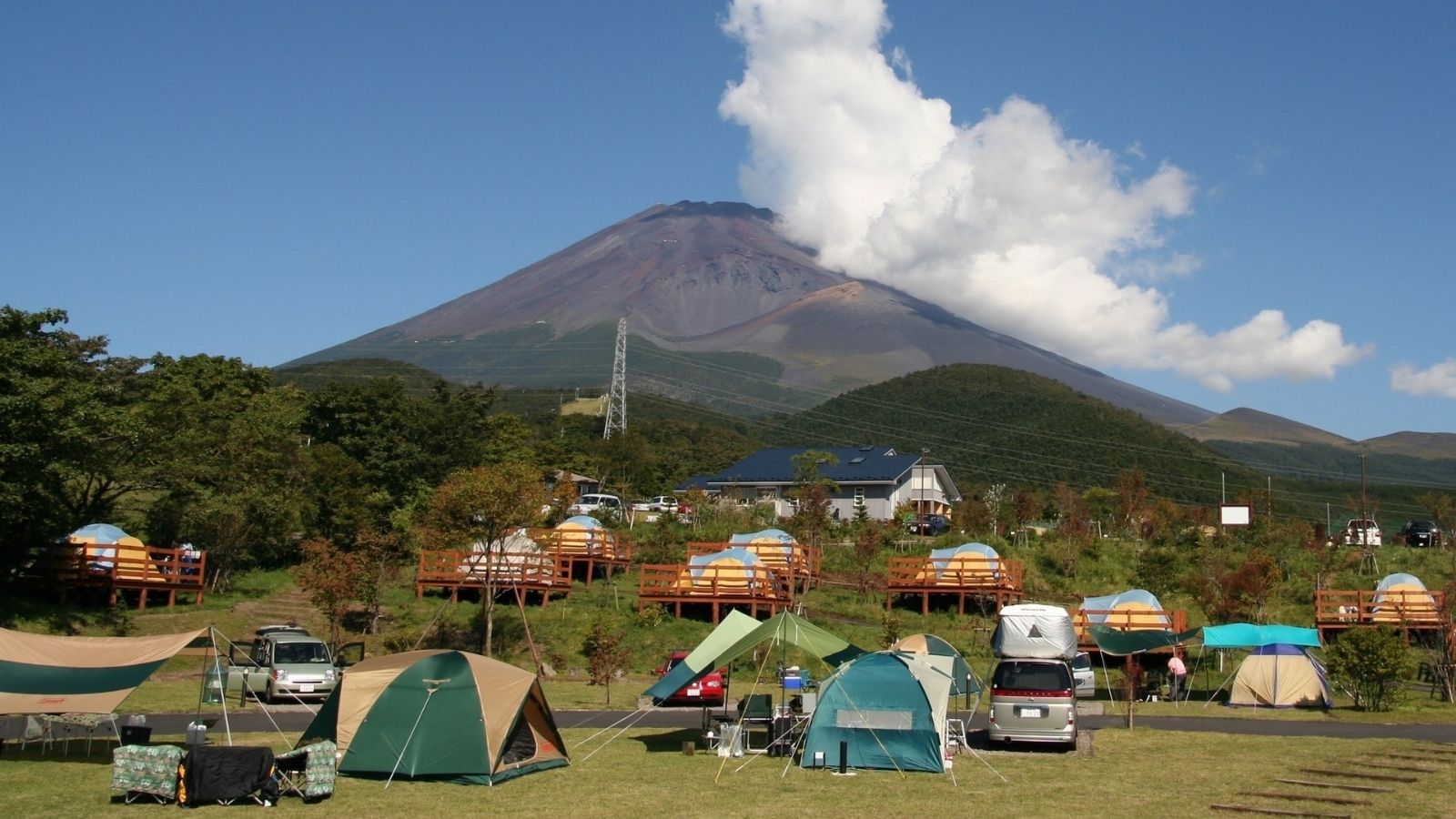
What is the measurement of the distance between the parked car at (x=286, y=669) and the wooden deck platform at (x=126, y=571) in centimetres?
767

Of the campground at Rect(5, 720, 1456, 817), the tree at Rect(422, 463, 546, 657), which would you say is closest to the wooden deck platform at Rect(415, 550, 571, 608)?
the tree at Rect(422, 463, 546, 657)

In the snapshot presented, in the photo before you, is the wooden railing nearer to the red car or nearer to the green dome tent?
the red car

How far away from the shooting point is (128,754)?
41.0 ft

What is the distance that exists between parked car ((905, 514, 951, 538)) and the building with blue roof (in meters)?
6.24

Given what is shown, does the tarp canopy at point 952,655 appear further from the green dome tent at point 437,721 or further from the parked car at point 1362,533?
the parked car at point 1362,533

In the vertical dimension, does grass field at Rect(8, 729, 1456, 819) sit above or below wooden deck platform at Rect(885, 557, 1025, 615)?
below

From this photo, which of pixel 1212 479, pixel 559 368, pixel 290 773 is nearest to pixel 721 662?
pixel 290 773

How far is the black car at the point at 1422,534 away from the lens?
159 feet

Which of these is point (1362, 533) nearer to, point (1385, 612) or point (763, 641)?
point (1385, 612)

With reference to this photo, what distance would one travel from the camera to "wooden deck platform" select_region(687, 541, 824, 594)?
33.0 meters

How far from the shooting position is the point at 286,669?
867 inches

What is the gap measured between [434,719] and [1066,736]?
27.7ft

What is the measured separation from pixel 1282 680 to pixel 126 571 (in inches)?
1010

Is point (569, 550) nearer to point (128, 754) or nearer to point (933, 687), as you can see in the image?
point (933, 687)
